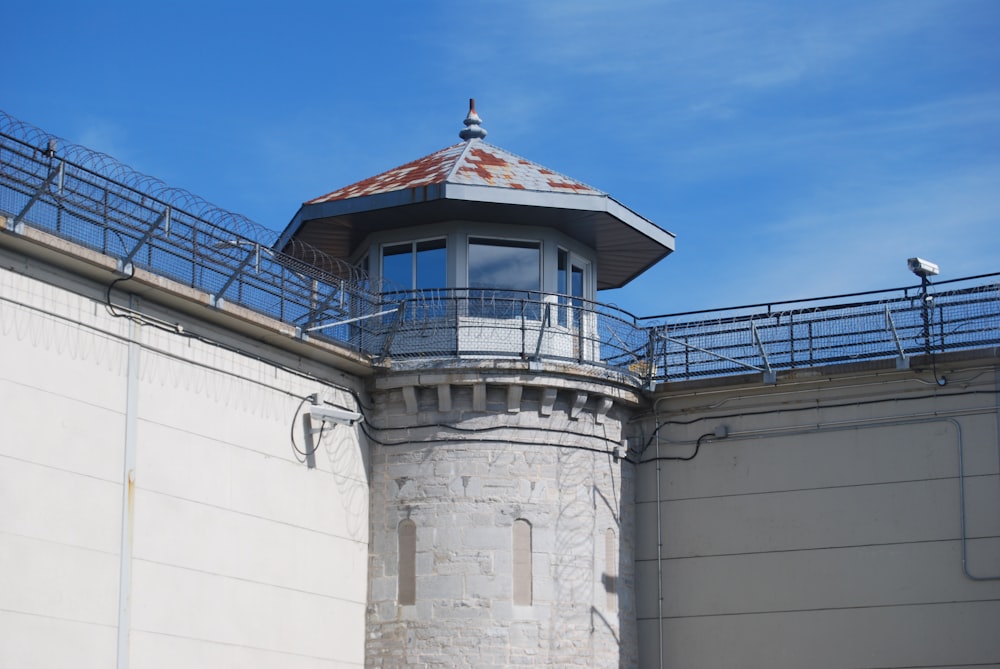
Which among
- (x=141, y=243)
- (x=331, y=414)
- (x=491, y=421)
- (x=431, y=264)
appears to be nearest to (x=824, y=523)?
(x=491, y=421)

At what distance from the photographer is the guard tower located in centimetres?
2155

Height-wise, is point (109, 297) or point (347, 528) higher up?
point (109, 297)

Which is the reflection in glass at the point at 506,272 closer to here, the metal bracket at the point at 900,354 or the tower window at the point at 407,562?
the tower window at the point at 407,562

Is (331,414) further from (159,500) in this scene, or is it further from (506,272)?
(506,272)

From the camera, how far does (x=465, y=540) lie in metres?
21.7

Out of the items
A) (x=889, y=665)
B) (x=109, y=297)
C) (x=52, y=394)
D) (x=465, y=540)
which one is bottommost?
(x=889, y=665)

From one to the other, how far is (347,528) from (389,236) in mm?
4864

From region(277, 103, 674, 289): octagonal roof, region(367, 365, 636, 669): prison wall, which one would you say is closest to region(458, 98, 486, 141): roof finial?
region(277, 103, 674, 289): octagonal roof

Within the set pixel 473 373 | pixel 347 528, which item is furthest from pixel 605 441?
pixel 347 528

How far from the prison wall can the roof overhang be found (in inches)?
103

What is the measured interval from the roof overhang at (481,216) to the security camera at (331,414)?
3299 millimetres

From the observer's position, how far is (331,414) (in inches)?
844

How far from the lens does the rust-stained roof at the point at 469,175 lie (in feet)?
75.7

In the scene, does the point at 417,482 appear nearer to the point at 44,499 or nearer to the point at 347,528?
the point at 347,528
